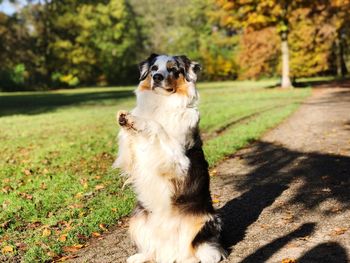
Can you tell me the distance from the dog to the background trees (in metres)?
35.6

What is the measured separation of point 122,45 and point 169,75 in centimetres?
6370

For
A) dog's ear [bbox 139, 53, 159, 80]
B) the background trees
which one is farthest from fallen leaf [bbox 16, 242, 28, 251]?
the background trees

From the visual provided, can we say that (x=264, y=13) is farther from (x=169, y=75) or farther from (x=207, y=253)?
(x=207, y=253)

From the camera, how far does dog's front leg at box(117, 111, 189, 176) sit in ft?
14.8

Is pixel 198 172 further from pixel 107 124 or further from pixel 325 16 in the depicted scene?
pixel 325 16

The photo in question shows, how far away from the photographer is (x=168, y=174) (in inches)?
179

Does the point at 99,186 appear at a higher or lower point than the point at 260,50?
lower

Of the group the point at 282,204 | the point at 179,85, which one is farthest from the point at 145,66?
the point at 282,204

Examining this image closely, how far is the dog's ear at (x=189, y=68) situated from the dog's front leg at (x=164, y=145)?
67cm

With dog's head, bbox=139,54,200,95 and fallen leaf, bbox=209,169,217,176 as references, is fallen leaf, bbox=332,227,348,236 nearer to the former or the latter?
dog's head, bbox=139,54,200,95

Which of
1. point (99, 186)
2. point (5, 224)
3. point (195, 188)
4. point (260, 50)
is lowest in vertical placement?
point (99, 186)

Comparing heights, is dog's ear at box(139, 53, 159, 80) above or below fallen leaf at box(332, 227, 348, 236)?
above

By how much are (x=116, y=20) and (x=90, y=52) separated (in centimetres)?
866

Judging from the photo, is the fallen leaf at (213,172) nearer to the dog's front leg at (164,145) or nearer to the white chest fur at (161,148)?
the white chest fur at (161,148)
